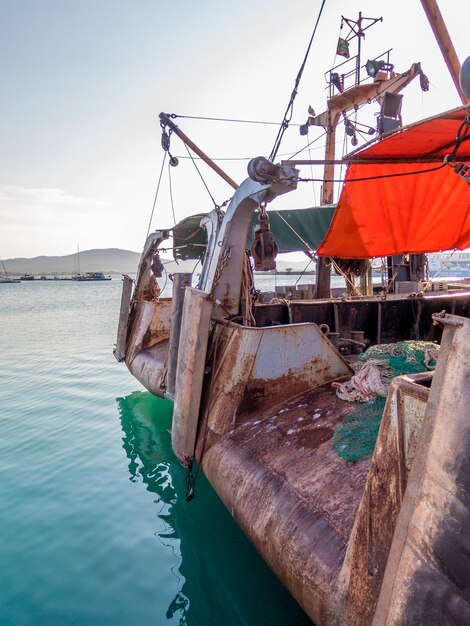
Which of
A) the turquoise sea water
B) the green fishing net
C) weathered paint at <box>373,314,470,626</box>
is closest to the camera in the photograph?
weathered paint at <box>373,314,470,626</box>

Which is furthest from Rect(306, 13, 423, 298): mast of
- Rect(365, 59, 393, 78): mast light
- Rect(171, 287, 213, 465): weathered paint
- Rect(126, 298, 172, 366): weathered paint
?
Rect(171, 287, 213, 465): weathered paint

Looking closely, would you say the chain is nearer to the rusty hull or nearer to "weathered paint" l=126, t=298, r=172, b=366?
the rusty hull

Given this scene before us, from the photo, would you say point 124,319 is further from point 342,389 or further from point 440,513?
point 440,513

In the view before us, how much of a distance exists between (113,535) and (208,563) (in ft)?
4.75

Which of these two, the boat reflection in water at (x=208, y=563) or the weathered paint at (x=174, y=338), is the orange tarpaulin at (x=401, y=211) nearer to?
the weathered paint at (x=174, y=338)

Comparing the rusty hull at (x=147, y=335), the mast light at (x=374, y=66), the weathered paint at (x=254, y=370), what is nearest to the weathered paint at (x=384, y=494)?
the weathered paint at (x=254, y=370)

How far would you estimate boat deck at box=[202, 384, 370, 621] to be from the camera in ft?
9.62

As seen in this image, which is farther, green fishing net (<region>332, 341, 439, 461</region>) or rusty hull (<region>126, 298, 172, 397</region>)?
rusty hull (<region>126, 298, 172, 397</region>)

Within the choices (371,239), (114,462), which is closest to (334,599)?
(114,462)

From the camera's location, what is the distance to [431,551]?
1773 millimetres

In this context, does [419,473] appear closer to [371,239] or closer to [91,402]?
[371,239]

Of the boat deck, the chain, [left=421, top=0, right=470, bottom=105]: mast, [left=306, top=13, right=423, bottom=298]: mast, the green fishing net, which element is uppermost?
[left=306, top=13, right=423, bottom=298]: mast

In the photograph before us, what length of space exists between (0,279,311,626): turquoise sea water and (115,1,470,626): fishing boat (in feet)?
2.93

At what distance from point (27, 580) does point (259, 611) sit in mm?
2634
